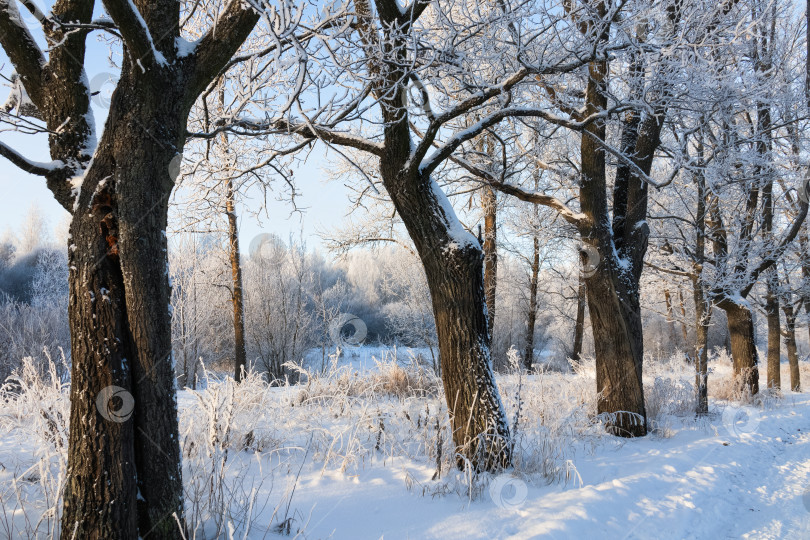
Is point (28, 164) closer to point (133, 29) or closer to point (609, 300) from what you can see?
point (133, 29)

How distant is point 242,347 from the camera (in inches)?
421

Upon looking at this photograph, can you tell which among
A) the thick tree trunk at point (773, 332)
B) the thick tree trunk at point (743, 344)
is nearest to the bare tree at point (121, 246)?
the thick tree trunk at point (743, 344)

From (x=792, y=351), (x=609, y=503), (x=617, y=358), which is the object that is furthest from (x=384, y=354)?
(x=792, y=351)

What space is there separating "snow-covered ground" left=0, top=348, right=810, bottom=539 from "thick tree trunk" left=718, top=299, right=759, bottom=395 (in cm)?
407

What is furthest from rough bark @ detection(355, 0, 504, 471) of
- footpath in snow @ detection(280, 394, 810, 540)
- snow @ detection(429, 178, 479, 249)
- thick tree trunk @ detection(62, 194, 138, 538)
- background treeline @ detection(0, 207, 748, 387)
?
background treeline @ detection(0, 207, 748, 387)

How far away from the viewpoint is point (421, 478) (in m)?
3.21

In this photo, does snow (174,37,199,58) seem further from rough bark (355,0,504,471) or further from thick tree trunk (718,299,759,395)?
thick tree trunk (718,299,759,395)

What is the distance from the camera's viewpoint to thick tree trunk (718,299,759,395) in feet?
29.4

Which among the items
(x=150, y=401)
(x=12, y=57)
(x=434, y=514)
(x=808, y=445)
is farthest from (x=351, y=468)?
(x=808, y=445)

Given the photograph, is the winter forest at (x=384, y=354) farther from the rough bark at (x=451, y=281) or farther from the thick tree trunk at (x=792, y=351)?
the thick tree trunk at (x=792, y=351)

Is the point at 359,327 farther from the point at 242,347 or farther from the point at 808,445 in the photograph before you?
the point at 808,445

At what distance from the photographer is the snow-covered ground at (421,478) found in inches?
97.1

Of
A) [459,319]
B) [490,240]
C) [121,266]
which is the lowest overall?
[459,319]

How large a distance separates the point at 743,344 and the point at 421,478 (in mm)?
9040
